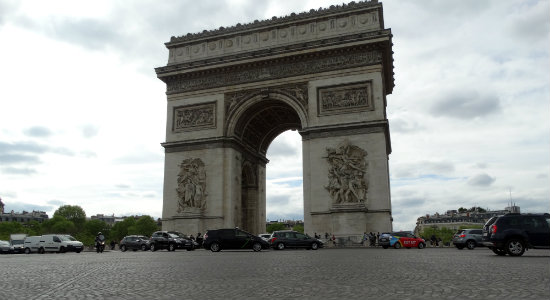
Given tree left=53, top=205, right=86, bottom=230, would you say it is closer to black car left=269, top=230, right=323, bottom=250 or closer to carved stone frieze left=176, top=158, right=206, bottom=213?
carved stone frieze left=176, top=158, right=206, bottom=213

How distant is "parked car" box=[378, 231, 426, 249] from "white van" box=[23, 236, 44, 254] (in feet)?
72.1

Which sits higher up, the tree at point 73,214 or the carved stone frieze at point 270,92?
the carved stone frieze at point 270,92

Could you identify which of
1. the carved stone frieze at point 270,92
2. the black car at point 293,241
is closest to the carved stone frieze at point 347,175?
the black car at point 293,241

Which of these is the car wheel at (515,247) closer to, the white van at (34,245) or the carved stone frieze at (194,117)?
the carved stone frieze at (194,117)

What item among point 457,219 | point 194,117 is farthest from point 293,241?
point 457,219

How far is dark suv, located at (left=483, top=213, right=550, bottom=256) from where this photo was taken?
14.1 m

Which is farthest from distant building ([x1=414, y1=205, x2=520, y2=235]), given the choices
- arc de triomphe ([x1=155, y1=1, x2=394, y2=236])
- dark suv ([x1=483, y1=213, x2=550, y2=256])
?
dark suv ([x1=483, y1=213, x2=550, y2=256])

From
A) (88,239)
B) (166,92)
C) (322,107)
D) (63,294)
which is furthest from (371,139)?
(88,239)

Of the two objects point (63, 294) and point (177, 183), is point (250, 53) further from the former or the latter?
point (63, 294)

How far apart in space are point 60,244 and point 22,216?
122 meters

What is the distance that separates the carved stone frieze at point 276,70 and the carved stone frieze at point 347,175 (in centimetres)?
526

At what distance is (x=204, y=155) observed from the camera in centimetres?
3119

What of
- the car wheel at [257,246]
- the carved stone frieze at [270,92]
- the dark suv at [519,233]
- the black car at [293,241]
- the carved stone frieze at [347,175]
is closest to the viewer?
the dark suv at [519,233]

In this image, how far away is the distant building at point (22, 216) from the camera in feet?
425
